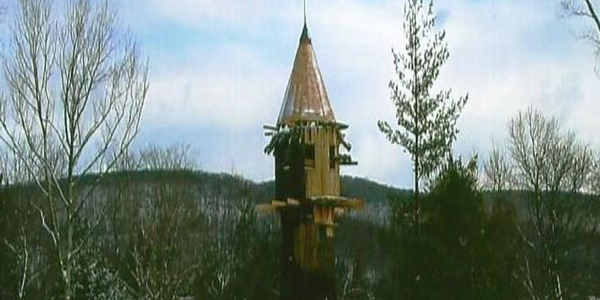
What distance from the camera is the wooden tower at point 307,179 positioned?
30.4 ft

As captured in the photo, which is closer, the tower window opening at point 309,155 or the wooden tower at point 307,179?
the wooden tower at point 307,179

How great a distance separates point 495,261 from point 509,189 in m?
10.4

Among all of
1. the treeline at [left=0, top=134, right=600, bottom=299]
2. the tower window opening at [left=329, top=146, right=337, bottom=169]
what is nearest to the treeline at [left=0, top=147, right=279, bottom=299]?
the treeline at [left=0, top=134, right=600, bottom=299]

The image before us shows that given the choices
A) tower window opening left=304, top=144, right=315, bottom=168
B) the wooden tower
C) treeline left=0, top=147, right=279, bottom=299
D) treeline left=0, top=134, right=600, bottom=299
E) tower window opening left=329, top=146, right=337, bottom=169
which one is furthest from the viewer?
treeline left=0, top=147, right=279, bottom=299

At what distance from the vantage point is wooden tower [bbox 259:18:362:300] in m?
9.27

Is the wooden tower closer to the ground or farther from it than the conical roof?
closer to the ground

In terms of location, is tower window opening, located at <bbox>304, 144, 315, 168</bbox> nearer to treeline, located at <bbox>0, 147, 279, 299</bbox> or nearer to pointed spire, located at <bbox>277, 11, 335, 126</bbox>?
pointed spire, located at <bbox>277, 11, 335, 126</bbox>

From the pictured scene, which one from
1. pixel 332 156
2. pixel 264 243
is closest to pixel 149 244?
pixel 264 243

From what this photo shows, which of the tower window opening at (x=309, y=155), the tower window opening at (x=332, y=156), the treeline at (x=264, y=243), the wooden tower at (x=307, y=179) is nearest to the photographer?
the wooden tower at (x=307, y=179)

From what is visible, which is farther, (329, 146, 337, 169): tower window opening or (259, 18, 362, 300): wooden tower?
(329, 146, 337, 169): tower window opening

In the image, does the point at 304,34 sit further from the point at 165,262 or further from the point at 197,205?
the point at 197,205

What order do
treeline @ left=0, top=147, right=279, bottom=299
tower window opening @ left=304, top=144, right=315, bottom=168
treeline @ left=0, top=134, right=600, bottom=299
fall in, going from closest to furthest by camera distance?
tower window opening @ left=304, top=144, right=315, bottom=168, treeline @ left=0, top=134, right=600, bottom=299, treeline @ left=0, top=147, right=279, bottom=299

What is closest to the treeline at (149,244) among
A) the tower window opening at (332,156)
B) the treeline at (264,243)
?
the treeline at (264,243)

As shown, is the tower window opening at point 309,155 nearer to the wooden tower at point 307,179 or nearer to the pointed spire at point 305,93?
the wooden tower at point 307,179
